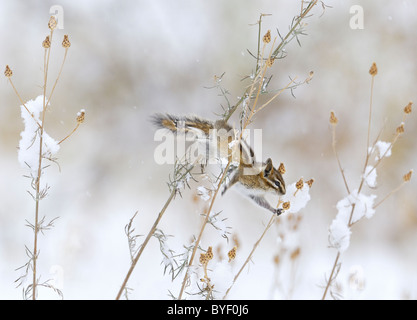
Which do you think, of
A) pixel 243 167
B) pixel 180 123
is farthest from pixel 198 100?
pixel 180 123

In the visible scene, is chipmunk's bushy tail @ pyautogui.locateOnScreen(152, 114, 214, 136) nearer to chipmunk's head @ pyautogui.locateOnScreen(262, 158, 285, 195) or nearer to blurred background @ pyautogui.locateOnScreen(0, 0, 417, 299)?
chipmunk's head @ pyautogui.locateOnScreen(262, 158, 285, 195)

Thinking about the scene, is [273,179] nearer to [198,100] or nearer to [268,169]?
[268,169]

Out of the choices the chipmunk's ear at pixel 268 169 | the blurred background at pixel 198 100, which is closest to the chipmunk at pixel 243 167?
the chipmunk's ear at pixel 268 169

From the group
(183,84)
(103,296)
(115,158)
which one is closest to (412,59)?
(183,84)

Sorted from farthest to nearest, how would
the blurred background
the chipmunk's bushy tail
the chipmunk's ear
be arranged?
the blurred background < the chipmunk's ear < the chipmunk's bushy tail

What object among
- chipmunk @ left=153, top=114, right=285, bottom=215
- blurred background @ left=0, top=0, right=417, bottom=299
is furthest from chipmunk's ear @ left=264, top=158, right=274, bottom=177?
blurred background @ left=0, top=0, right=417, bottom=299

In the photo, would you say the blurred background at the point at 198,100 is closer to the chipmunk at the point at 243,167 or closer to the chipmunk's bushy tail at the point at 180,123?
the chipmunk at the point at 243,167
